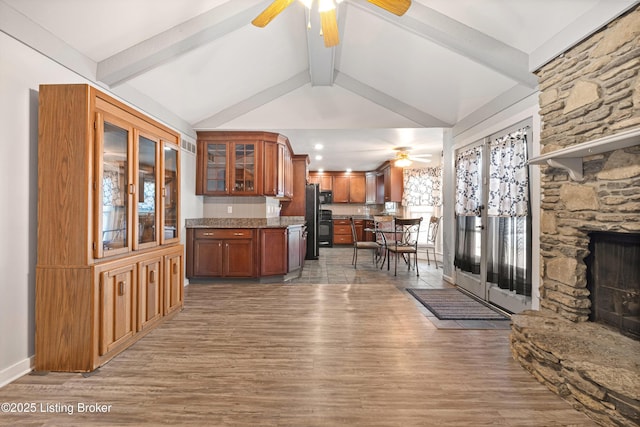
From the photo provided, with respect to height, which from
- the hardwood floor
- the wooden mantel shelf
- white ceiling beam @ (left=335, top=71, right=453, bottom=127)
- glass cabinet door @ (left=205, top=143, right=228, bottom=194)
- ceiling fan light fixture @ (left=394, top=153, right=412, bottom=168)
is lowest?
the hardwood floor

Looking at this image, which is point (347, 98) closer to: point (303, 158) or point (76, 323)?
→ point (303, 158)

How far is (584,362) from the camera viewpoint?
69.6 inches

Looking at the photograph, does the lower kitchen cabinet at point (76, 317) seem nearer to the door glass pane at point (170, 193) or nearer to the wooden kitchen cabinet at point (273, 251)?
the door glass pane at point (170, 193)

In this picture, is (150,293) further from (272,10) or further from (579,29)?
(579,29)

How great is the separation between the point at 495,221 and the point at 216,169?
3968 millimetres

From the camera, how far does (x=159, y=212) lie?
9.89 ft

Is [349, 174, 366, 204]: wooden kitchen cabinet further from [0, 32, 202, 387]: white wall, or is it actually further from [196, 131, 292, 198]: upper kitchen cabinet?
[0, 32, 202, 387]: white wall

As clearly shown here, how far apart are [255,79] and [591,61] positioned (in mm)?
3494

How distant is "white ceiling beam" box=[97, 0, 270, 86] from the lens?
111 inches

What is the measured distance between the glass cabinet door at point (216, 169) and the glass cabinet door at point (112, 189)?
8.18 ft

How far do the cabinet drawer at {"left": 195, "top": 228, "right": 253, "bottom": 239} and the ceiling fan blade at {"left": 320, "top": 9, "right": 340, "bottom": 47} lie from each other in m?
2.95

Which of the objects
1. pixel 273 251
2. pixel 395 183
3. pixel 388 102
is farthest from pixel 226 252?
pixel 395 183

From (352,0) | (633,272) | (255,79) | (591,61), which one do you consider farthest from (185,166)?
(633,272)

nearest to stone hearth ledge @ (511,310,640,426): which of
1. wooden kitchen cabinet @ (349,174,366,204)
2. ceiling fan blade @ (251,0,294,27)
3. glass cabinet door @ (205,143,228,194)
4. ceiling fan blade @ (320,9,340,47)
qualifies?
ceiling fan blade @ (320,9,340,47)
